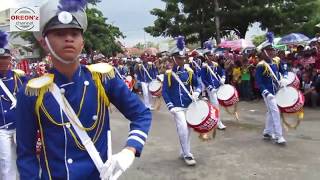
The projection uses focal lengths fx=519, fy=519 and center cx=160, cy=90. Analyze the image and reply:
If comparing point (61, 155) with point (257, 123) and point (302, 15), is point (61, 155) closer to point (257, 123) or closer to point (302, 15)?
point (257, 123)

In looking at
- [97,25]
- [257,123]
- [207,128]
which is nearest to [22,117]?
[207,128]

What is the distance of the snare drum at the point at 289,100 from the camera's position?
28.1ft

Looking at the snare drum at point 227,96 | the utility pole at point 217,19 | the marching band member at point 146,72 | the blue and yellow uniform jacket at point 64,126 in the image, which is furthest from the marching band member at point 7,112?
the utility pole at point 217,19

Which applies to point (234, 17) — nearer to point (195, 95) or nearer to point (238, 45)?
point (238, 45)

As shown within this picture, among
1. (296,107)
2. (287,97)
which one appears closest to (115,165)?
(296,107)

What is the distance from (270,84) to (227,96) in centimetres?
154

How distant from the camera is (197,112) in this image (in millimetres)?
7660

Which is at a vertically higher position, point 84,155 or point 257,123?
point 84,155

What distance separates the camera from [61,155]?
9.07 ft

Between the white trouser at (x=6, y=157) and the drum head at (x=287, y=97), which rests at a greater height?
the drum head at (x=287, y=97)

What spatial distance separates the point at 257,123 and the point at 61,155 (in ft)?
30.2

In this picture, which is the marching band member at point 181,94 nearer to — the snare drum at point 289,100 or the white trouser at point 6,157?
the snare drum at point 289,100

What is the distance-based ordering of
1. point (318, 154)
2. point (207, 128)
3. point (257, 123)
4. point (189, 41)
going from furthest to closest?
point (189, 41), point (257, 123), point (318, 154), point (207, 128)

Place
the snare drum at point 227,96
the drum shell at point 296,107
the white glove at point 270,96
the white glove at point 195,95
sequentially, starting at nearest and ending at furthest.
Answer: the white glove at point 195,95 < the drum shell at point 296,107 < the white glove at point 270,96 < the snare drum at point 227,96
